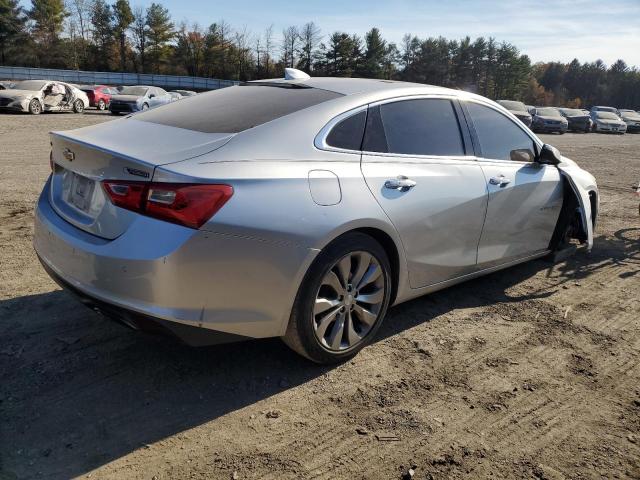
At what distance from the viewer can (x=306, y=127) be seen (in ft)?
10.2

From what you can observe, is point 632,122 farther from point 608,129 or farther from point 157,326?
point 157,326

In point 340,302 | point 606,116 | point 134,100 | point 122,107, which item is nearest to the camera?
point 340,302

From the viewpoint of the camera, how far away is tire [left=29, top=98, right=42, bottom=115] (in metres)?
21.9

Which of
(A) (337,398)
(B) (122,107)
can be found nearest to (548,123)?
(B) (122,107)

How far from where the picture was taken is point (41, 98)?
2252cm

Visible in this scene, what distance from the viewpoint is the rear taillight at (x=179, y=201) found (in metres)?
2.55

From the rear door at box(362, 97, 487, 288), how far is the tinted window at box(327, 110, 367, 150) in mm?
55

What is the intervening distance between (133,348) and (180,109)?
157 centimetres

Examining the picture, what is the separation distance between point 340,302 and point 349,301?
0.07m

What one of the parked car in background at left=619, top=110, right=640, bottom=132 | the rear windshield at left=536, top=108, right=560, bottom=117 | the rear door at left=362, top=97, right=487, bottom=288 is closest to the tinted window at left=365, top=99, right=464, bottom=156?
the rear door at left=362, top=97, right=487, bottom=288

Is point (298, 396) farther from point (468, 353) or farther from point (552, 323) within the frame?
point (552, 323)

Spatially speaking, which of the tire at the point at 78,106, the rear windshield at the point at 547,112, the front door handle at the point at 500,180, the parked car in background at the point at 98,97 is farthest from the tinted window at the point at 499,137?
the parked car in background at the point at 98,97

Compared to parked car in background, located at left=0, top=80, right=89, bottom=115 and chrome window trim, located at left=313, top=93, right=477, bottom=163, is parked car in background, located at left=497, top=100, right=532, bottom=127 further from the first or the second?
chrome window trim, located at left=313, top=93, right=477, bottom=163

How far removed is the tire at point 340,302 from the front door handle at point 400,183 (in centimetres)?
35
